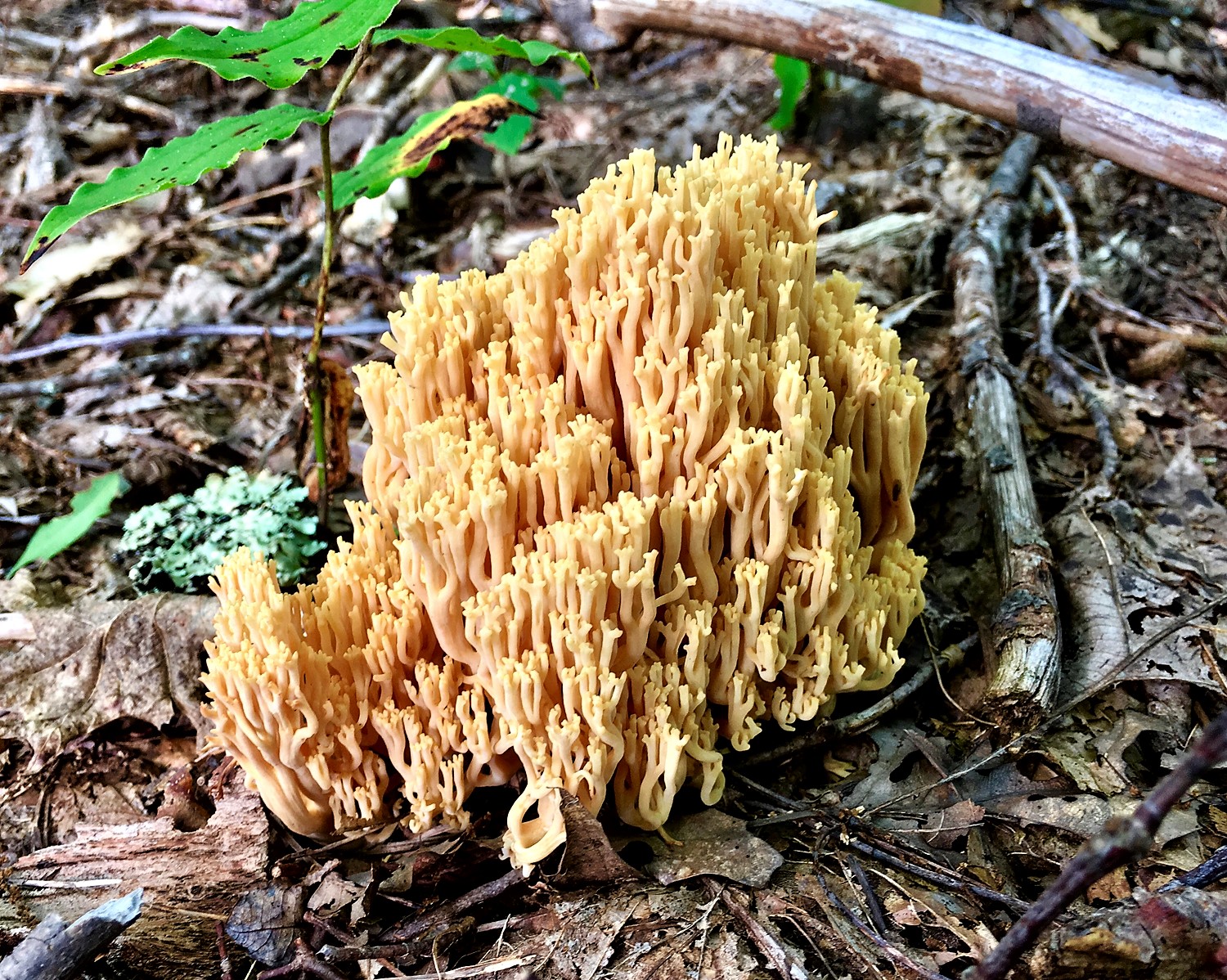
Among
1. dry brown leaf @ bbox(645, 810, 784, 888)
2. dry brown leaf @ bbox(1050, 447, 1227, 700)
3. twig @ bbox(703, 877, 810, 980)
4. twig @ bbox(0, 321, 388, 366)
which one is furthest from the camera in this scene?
twig @ bbox(0, 321, 388, 366)

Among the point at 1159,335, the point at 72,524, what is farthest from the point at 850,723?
the point at 72,524

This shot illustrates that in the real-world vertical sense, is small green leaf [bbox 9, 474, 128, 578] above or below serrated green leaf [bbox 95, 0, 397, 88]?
below

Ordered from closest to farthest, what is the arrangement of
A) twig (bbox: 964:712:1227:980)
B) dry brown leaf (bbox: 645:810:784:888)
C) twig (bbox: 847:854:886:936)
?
1. twig (bbox: 964:712:1227:980)
2. twig (bbox: 847:854:886:936)
3. dry brown leaf (bbox: 645:810:784:888)

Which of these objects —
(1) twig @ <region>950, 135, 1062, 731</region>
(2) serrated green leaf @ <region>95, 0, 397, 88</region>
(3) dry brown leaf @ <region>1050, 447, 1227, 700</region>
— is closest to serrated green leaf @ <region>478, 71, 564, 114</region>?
(2) serrated green leaf @ <region>95, 0, 397, 88</region>

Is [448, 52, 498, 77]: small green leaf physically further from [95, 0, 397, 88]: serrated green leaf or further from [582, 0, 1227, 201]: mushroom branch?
[95, 0, 397, 88]: serrated green leaf

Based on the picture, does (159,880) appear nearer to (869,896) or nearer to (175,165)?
(869,896)

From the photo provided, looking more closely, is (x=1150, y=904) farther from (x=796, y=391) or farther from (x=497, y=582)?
(x=497, y=582)

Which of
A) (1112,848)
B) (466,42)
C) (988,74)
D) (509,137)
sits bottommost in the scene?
(1112,848)
